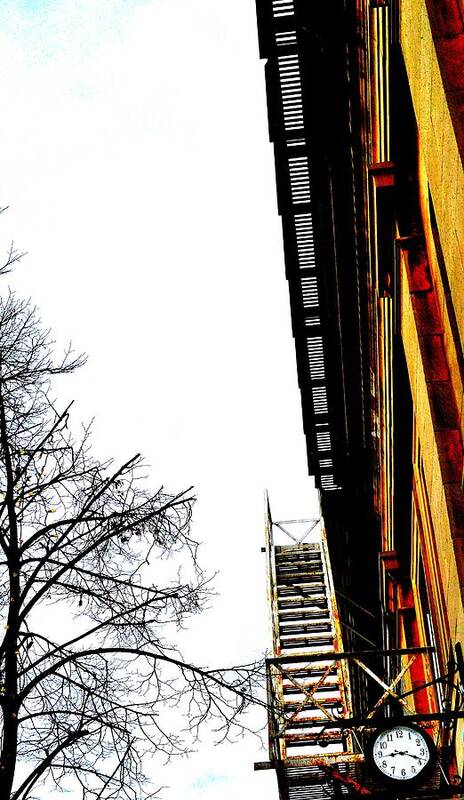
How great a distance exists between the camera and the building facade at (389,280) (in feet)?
34.4

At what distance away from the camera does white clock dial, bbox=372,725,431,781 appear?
12.1m

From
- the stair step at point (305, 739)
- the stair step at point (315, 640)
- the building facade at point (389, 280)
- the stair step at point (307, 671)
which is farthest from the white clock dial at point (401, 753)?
the stair step at point (315, 640)

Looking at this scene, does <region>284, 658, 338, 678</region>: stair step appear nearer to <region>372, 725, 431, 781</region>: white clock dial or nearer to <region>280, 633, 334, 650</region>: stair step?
<region>280, 633, 334, 650</region>: stair step

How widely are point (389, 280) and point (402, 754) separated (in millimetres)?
7485

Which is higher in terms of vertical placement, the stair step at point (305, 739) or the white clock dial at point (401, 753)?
the stair step at point (305, 739)

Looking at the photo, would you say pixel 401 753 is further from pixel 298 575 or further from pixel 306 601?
pixel 298 575

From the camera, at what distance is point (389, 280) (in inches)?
627

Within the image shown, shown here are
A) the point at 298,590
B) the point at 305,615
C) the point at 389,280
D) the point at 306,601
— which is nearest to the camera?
the point at 389,280

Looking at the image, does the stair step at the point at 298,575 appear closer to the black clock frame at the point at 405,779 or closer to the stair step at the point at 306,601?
the stair step at the point at 306,601

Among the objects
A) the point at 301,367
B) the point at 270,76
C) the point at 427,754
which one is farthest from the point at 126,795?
the point at 301,367

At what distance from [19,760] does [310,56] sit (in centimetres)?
1260

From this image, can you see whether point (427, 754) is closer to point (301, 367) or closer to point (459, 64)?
point (459, 64)

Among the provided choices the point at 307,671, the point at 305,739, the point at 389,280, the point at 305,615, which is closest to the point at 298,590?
the point at 305,615

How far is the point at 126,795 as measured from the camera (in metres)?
9.67
